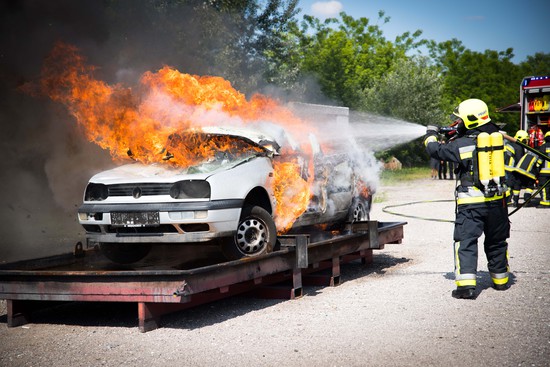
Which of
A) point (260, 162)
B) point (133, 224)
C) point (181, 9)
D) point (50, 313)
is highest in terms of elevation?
point (181, 9)

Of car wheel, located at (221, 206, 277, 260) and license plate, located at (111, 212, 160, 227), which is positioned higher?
license plate, located at (111, 212, 160, 227)

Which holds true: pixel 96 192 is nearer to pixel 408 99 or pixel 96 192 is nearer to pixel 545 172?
pixel 545 172

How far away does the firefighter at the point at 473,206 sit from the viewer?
7.49 meters

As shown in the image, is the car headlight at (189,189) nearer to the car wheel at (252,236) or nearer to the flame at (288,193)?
the car wheel at (252,236)

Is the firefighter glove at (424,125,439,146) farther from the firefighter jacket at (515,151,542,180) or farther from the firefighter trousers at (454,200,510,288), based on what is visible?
the firefighter jacket at (515,151,542,180)

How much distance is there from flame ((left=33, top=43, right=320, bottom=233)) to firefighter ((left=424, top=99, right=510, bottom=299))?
191 centimetres

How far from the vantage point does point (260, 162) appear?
7723mm

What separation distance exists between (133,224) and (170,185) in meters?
0.58

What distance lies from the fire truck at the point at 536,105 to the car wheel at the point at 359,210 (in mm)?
11463

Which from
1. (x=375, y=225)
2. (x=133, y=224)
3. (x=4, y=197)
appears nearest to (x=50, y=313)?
(x=133, y=224)

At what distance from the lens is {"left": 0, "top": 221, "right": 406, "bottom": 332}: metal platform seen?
6254 mm

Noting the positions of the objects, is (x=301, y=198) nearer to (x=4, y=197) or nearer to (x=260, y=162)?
(x=260, y=162)

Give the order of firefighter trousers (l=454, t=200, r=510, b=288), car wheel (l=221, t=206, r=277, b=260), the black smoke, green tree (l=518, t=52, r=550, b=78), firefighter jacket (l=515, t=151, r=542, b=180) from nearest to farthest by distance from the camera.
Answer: car wheel (l=221, t=206, r=277, b=260), firefighter trousers (l=454, t=200, r=510, b=288), the black smoke, firefighter jacket (l=515, t=151, r=542, b=180), green tree (l=518, t=52, r=550, b=78)

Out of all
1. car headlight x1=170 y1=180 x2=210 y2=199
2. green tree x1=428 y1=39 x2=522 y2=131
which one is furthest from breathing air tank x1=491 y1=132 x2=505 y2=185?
green tree x1=428 y1=39 x2=522 y2=131
